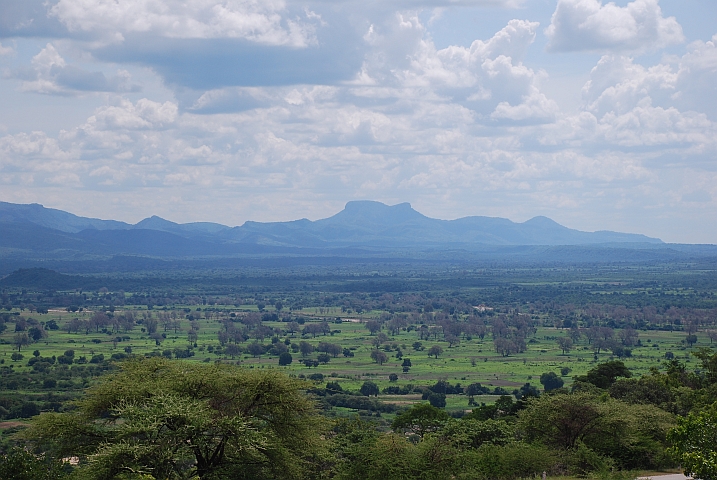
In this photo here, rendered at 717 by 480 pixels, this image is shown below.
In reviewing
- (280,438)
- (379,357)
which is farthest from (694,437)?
(379,357)

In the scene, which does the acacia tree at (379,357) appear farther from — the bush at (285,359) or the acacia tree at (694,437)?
the acacia tree at (694,437)

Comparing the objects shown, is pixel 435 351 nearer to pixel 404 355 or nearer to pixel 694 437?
pixel 404 355

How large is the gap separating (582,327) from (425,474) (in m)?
121

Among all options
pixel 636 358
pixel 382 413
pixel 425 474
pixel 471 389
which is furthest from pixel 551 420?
pixel 636 358

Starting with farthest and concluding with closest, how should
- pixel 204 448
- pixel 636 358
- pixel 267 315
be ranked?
pixel 267 315 < pixel 636 358 < pixel 204 448

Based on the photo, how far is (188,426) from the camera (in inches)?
997

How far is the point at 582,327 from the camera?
146625mm

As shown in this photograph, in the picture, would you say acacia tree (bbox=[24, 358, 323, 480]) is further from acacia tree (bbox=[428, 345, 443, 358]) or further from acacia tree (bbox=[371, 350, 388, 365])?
acacia tree (bbox=[428, 345, 443, 358])

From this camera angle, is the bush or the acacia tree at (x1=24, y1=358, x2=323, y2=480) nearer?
the acacia tree at (x1=24, y1=358, x2=323, y2=480)

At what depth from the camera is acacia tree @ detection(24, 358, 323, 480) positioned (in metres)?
25.3

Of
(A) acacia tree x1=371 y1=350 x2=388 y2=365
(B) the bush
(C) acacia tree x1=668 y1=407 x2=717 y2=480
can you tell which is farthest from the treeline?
(A) acacia tree x1=371 y1=350 x2=388 y2=365

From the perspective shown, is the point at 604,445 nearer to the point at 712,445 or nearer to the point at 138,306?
the point at 712,445

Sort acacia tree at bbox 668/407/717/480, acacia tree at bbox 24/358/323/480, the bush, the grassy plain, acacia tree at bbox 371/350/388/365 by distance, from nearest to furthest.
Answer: acacia tree at bbox 668/407/717/480 < acacia tree at bbox 24/358/323/480 < the grassy plain < the bush < acacia tree at bbox 371/350/388/365

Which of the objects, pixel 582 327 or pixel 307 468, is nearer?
pixel 307 468
